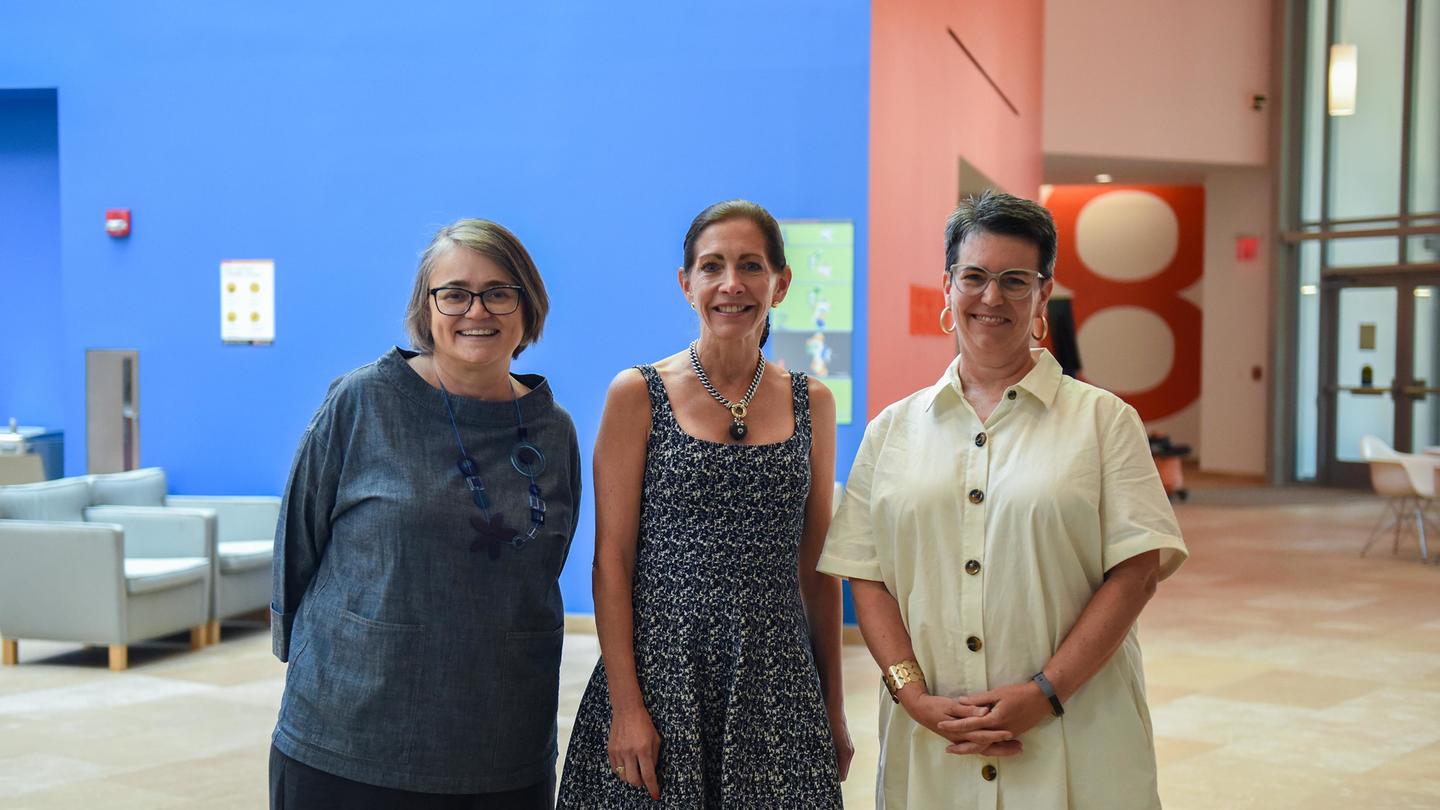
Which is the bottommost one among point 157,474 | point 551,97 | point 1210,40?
point 157,474

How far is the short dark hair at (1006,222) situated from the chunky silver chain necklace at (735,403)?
451 mm

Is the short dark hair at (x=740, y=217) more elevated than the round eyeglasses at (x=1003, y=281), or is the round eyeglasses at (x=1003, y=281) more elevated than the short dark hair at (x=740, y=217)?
the short dark hair at (x=740, y=217)

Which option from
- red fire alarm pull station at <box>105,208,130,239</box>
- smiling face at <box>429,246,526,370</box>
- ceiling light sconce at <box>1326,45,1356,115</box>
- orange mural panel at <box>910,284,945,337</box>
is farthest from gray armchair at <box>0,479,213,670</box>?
ceiling light sconce at <box>1326,45,1356,115</box>

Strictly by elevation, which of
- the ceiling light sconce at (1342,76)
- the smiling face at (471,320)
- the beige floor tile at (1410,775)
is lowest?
the beige floor tile at (1410,775)

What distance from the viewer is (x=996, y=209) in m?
2.36

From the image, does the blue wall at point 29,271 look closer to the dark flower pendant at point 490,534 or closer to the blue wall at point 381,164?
the blue wall at point 381,164

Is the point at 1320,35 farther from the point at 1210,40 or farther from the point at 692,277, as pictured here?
the point at 692,277

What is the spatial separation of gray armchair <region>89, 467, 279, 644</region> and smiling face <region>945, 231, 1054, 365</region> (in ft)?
20.9

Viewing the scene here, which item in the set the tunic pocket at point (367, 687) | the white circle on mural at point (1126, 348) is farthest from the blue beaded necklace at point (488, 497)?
the white circle on mural at point (1126, 348)

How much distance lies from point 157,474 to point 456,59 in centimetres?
322

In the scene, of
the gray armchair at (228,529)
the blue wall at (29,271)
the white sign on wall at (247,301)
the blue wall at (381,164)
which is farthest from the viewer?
the blue wall at (29,271)

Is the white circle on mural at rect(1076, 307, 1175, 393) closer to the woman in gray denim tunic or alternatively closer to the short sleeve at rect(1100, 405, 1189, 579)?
the short sleeve at rect(1100, 405, 1189, 579)

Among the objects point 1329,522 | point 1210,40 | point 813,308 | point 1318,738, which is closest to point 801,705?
point 1318,738

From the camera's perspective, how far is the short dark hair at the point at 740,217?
8.31 feet
